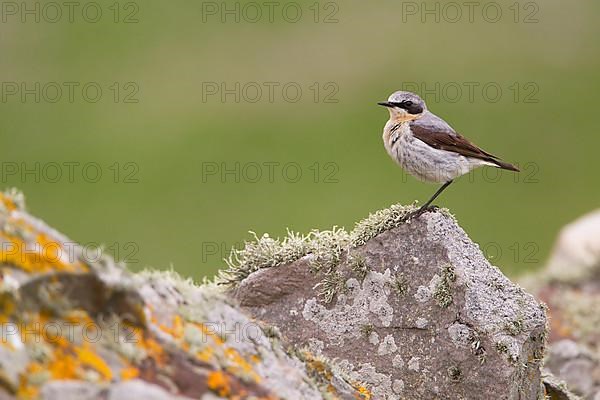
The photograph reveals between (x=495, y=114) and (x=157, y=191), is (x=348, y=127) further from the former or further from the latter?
(x=157, y=191)

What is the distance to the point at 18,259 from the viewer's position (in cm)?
557

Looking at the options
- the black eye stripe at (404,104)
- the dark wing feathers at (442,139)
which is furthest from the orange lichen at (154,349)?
the black eye stripe at (404,104)

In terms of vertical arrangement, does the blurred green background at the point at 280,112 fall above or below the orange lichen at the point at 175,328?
above

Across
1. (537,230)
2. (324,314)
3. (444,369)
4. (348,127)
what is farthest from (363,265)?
(348,127)

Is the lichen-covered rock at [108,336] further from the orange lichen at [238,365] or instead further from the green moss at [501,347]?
the green moss at [501,347]

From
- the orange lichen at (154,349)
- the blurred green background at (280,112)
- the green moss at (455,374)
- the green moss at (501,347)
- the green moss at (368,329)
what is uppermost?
the blurred green background at (280,112)

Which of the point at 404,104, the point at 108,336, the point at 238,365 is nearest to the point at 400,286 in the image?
the point at 238,365

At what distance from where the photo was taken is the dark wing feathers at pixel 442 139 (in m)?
9.20

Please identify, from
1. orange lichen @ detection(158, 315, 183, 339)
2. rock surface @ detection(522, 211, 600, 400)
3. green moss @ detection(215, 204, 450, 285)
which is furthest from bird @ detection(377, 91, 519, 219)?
orange lichen @ detection(158, 315, 183, 339)

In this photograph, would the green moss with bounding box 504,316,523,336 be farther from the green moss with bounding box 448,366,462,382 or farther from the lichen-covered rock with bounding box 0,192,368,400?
the lichen-covered rock with bounding box 0,192,368,400

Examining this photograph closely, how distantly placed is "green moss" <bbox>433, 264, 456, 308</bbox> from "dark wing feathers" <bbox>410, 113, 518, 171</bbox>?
1.73 metres

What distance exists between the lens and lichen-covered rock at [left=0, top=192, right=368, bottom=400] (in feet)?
17.2

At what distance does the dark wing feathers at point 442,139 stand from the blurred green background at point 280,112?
51.4ft

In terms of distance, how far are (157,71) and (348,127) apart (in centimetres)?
615
